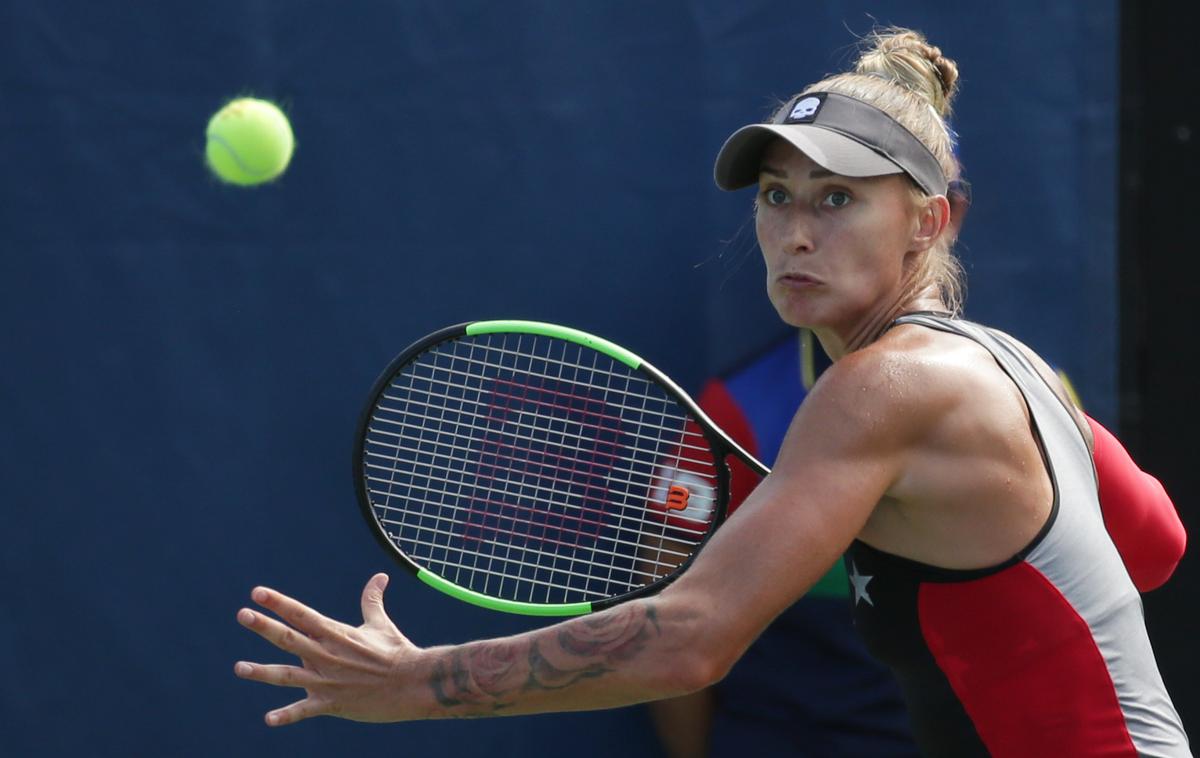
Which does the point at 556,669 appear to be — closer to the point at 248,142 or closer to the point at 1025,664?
the point at 1025,664

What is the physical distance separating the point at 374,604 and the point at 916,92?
94 cm

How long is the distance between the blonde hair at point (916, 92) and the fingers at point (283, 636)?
33.7 inches

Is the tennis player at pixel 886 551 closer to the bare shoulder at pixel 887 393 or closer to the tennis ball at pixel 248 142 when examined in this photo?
the bare shoulder at pixel 887 393

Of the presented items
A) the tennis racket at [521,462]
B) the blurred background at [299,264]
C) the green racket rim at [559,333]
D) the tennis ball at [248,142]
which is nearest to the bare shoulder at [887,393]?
the green racket rim at [559,333]

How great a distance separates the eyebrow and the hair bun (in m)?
0.21

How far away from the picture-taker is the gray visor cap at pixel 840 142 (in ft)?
5.68

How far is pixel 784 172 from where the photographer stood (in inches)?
71.2

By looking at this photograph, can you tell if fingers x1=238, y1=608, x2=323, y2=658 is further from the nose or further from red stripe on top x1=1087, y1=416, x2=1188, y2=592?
red stripe on top x1=1087, y1=416, x2=1188, y2=592

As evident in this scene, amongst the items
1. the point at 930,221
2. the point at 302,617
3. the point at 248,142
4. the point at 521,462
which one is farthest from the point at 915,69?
the point at 248,142

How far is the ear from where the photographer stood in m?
1.83

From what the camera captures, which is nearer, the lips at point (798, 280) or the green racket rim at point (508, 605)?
the lips at point (798, 280)

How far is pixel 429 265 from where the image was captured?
3361 mm

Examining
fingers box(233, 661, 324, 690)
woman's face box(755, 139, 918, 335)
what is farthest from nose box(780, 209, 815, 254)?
fingers box(233, 661, 324, 690)

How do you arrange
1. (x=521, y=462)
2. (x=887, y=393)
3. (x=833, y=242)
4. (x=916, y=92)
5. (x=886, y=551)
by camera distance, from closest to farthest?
1. (x=887, y=393)
2. (x=886, y=551)
3. (x=833, y=242)
4. (x=916, y=92)
5. (x=521, y=462)
